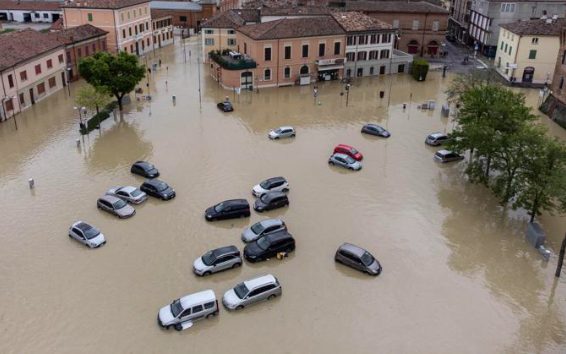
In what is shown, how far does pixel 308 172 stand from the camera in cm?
4253

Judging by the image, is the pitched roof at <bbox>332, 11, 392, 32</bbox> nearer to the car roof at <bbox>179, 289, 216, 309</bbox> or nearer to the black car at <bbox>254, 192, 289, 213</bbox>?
the black car at <bbox>254, 192, 289, 213</bbox>

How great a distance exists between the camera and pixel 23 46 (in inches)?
2277

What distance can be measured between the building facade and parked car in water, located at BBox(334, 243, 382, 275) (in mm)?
40134

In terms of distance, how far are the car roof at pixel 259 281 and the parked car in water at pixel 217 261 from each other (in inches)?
102

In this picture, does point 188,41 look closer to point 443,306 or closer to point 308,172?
point 308,172

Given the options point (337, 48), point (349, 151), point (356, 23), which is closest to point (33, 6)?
point (337, 48)

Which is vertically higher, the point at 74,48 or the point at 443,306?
the point at 74,48

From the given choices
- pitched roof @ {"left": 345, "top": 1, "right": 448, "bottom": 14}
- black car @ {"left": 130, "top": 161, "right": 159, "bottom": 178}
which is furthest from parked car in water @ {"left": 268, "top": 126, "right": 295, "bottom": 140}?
pitched roof @ {"left": 345, "top": 1, "right": 448, "bottom": 14}

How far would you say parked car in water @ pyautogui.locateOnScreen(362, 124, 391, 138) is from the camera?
165 feet

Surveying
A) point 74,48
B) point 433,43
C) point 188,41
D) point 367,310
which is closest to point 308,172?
point 367,310

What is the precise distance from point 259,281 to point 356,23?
173ft

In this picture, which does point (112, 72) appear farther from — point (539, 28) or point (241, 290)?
point (539, 28)

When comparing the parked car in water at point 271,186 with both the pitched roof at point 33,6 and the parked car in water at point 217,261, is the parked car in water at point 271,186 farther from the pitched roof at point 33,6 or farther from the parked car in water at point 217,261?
the pitched roof at point 33,6

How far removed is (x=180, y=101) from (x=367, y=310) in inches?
1582
